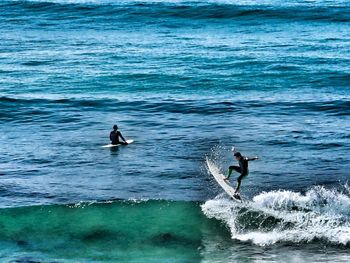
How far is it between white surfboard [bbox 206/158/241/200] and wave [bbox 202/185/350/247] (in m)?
0.45

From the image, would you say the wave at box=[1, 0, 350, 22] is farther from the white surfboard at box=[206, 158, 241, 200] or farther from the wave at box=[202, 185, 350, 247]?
the wave at box=[202, 185, 350, 247]

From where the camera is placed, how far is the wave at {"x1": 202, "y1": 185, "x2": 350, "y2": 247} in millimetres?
31281

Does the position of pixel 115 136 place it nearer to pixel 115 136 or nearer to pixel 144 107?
pixel 115 136

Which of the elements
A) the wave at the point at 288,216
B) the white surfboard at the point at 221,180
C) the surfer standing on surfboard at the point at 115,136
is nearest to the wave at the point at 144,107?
the surfer standing on surfboard at the point at 115,136

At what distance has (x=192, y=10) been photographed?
86.1 metres

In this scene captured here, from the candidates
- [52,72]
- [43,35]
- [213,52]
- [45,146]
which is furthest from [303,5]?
[45,146]

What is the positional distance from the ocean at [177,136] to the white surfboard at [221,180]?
0.51m

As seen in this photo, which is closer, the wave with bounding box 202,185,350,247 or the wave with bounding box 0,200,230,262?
the wave with bounding box 0,200,230,262

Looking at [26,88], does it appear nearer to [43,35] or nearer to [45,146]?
[45,146]

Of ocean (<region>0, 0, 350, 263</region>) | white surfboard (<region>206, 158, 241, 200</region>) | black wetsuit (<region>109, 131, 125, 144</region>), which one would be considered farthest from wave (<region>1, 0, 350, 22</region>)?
white surfboard (<region>206, 158, 241, 200</region>)

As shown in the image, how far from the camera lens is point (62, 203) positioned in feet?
115

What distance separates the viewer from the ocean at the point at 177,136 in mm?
32188

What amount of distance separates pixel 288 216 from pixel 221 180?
4196 millimetres

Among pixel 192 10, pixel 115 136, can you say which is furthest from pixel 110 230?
pixel 192 10
